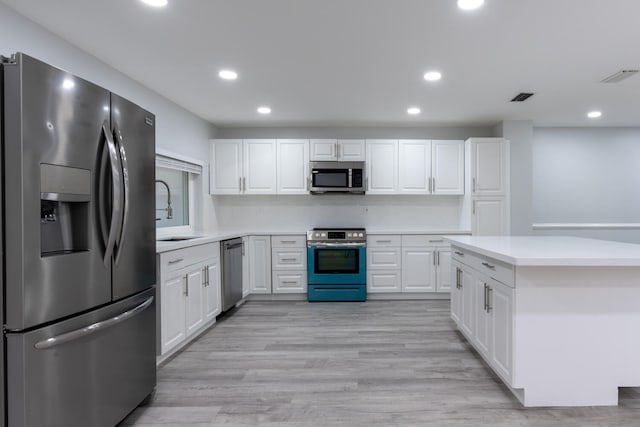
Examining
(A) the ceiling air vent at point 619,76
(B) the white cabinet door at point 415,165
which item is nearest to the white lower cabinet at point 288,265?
(B) the white cabinet door at point 415,165

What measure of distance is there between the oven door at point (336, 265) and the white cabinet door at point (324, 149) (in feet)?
4.06

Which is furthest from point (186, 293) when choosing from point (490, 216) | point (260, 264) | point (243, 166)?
point (490, 216)

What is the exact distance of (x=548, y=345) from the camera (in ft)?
6.31

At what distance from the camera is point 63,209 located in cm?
147

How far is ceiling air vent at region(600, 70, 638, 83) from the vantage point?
112 inches

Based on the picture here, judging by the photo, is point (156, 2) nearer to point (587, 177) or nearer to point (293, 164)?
Result: point (293, 164)

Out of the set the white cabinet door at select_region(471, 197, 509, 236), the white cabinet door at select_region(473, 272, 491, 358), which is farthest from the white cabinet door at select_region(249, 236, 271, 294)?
the white cabinet door at select_region(471, 197, 509, 236)

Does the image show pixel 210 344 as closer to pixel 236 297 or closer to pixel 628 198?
pixel 236 297

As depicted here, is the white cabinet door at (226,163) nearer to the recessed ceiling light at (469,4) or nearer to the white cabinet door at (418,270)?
the white cabinet door at (418,270)

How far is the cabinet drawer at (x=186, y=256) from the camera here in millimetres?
2514

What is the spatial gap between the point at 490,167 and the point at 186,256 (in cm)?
382

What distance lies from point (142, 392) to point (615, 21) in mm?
3626

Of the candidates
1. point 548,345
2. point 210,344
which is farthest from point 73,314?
point 548,345

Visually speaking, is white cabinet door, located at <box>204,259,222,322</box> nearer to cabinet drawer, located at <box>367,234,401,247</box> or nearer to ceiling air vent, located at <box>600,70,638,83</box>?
cabinet drawer, located at <box>367,234,401,247</box>
